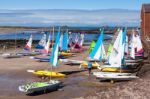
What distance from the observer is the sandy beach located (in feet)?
82.9

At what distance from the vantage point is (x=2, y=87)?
1252 inches

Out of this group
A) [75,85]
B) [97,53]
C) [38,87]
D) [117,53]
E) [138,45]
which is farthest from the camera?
[138,45]

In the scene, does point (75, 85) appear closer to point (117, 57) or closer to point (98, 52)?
point (117, 57)

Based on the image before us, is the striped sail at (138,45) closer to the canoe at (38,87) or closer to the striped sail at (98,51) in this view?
the striped sail at (98,51)

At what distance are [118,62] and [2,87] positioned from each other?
38.8 ft

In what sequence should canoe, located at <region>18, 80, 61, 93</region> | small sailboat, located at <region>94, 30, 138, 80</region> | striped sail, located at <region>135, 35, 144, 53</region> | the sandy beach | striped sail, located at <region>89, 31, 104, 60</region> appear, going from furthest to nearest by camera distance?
striped sail, located at <region>135, 35, 144, 53</region>
striped sail, located at <region>89, 31, 104, 60</region>
small sailboat, located at <region>94, 30, 138, 80</region>
canoe, located at <region>18, 80, 61, 93</region>
the sandy beach

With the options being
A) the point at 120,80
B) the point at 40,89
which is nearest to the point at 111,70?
the point at 120,80

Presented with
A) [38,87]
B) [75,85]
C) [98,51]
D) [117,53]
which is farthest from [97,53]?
[38,87]

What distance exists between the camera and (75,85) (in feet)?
107

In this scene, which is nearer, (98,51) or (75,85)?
(75,85)

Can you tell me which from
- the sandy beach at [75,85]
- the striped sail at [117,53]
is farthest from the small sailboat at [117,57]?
the sandy beach at [75,85]

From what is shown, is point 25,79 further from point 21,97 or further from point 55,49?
point 21,97

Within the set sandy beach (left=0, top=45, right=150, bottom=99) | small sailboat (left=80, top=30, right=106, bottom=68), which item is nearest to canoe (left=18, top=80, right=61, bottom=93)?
sandy beach (left=0, top=45, right=150, bottom=99)

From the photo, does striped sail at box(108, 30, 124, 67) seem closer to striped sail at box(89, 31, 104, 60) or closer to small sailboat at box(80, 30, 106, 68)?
small sailboat at box(80, 30, 106, 68)
